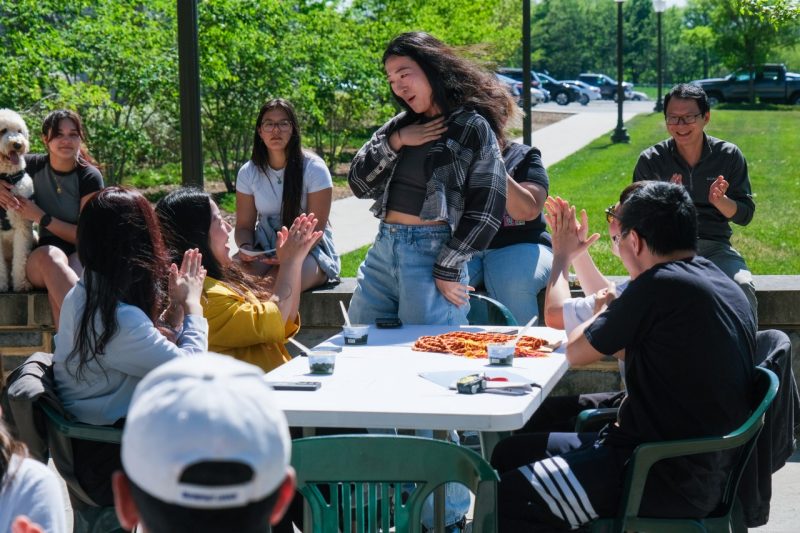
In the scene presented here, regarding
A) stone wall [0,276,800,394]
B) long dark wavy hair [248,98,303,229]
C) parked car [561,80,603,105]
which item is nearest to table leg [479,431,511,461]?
stone wall [0,276,800,394]

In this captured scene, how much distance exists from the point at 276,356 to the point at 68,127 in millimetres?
2354

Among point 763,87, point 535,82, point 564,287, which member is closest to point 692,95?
point 564,287

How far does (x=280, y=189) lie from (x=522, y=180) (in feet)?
4.18

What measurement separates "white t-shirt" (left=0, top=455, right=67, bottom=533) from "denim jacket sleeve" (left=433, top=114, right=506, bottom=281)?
2385 millimetres

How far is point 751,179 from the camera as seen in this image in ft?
62.9

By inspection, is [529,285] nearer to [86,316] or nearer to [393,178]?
[393,178]

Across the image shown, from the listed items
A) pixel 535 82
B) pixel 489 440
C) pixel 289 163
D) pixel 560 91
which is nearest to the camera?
pixel 489 440

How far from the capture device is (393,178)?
4738mm

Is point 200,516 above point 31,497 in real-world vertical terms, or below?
above

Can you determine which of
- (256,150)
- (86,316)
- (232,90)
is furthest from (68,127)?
(232,90)

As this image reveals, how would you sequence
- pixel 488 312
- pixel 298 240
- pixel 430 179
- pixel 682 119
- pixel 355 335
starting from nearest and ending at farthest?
pixel 355 335
pixel 430 179
pixel 298 240
pixel 488 312
pixel 682 119

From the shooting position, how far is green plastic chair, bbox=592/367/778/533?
11.0ft

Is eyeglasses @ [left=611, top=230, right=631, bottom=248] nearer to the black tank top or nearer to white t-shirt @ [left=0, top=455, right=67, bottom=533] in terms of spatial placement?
the black tank top

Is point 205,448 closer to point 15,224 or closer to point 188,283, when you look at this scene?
point 188,283
